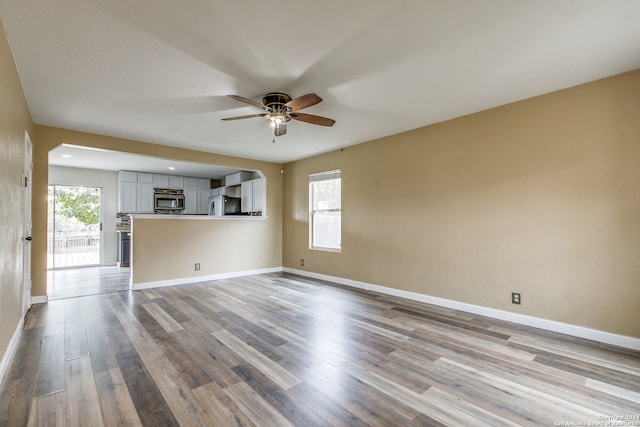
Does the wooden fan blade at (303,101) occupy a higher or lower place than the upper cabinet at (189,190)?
higher

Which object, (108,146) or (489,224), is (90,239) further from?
(489,224)

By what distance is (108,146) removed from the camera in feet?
14.2

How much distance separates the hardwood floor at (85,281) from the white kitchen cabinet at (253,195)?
2772mm

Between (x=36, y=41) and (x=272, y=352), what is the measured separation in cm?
292

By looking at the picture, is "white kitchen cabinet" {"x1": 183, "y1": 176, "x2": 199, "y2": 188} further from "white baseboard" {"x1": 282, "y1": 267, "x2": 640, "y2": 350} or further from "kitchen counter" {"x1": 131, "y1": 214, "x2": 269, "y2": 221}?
"white baseboard" {"x1": 282, "y1": 267, "x2": 640, "y2": 350}

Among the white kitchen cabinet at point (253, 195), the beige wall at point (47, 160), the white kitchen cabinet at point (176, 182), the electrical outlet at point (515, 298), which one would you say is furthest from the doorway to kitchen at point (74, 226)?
the electrical outlet at point (515, 298)

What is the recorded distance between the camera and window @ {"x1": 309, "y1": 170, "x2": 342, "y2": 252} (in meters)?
5.32

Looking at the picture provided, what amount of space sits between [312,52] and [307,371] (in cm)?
239

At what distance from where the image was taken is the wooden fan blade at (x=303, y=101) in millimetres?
2451

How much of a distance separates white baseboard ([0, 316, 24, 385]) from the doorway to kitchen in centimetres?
518

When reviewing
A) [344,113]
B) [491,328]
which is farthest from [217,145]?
[491,328]

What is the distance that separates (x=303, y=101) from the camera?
2.57m

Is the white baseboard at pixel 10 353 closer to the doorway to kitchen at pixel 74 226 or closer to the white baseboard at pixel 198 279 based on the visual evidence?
the white baseboard at pixel 198 279

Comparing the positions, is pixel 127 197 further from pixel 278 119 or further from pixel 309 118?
pixel 309 118
